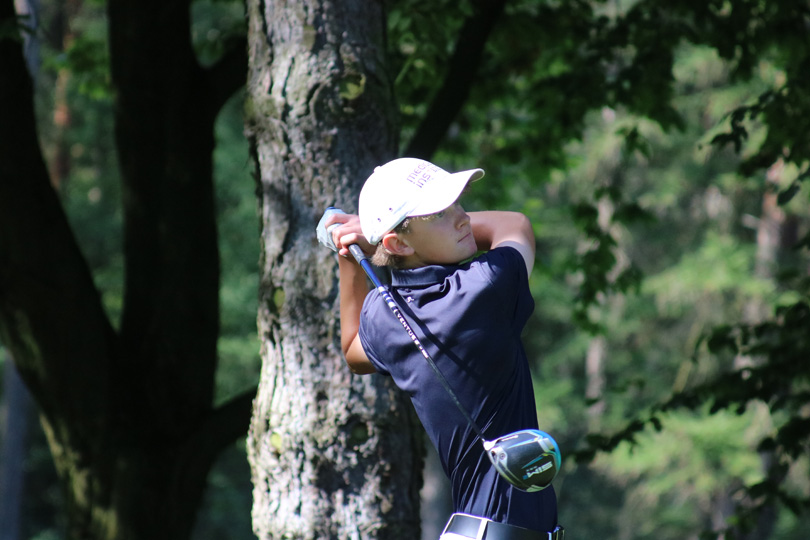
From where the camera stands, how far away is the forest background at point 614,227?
5770mm

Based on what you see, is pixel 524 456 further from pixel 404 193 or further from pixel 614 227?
pixel 614 227

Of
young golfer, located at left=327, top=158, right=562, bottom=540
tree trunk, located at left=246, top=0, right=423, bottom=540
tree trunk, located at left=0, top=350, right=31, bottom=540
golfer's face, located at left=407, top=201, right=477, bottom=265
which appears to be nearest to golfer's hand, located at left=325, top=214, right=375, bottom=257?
young golfer, located at left=327, top=158, right=562, bottom=540

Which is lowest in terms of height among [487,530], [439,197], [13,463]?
[13,463]

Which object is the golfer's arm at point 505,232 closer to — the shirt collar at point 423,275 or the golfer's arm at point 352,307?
the shirt collar at point 423,275

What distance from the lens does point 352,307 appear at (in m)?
2.99

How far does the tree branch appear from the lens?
229 inches

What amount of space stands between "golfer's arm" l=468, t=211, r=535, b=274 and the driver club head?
0.54 metres

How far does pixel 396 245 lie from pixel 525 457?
0.69 metres

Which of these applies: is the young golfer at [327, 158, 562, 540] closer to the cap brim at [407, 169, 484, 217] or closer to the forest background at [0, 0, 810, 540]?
the cap brim at [407, 169, 484, 217]

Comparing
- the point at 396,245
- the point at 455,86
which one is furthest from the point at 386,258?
the point at 455,86

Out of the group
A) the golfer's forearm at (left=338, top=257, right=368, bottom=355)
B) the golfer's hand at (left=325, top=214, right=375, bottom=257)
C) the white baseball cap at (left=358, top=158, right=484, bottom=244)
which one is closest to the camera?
the white baseball cap at (left=358, top=158, right=484, bottom=244)

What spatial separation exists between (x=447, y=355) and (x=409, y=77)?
321 cm

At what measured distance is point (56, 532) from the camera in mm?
22062

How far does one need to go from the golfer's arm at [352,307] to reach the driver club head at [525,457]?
69 cm
